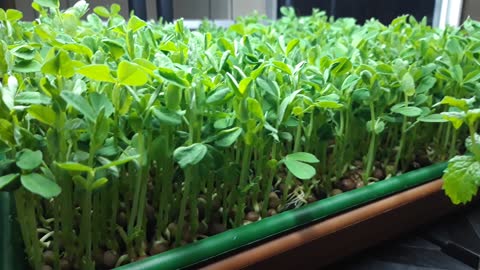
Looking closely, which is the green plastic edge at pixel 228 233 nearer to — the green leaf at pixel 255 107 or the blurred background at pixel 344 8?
the green leaf at pixel 255 107

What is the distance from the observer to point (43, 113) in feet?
1.39

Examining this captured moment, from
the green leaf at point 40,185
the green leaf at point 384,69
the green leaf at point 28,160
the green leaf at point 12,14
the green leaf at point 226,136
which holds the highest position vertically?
the green leaf at point 12,14

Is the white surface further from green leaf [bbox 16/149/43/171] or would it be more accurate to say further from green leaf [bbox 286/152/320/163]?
green leaf [bbox 16/149/43/171]

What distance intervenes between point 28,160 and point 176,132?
18cm

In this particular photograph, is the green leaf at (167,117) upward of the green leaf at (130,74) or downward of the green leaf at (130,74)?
downward

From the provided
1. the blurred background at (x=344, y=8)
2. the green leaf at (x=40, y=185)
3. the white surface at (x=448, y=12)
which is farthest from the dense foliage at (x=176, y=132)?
the white surface at (x=448, y=12)

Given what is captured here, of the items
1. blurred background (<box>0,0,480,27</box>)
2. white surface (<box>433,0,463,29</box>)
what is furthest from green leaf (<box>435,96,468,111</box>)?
white surface (<box>433,0,463,29</box>)

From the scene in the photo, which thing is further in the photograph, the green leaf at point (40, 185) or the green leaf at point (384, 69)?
the green leaf at point (384, 69)

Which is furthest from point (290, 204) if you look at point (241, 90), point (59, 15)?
point (59, 15)

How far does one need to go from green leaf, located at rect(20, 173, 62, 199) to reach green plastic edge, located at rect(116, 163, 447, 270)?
0.12 m

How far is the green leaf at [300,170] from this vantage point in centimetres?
55

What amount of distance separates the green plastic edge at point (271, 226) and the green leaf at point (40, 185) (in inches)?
4.8

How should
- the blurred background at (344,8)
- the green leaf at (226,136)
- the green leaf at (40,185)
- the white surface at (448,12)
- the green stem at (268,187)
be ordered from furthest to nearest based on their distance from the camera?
the white surface at (448,12)
the blurred background at (344,8)
the green stem at (268,187)
the green leaf at (226,136)
the green leaf at (40,185)

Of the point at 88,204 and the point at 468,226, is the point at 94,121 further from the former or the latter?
the point at 468,226
